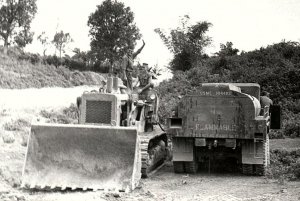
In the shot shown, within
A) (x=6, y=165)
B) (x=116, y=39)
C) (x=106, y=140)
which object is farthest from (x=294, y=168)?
(x=116, y=39)

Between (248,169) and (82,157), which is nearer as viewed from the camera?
(82,157)

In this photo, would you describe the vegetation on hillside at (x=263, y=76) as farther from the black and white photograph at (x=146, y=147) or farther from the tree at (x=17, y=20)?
the tree at (x=17, y=20)

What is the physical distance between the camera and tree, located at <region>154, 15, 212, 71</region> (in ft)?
125

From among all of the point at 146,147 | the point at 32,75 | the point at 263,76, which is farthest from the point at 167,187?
the point at 32,75

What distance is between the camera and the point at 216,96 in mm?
11375

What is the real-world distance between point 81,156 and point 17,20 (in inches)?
1481

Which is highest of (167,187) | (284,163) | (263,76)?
(263,76)

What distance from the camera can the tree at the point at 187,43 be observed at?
1505 inches

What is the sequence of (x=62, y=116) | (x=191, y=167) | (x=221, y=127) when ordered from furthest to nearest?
(x=62, y=116)
(x=191, y=167)
(x=221, y=127)

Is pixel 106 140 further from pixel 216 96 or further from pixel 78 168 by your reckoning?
pixel 216 96

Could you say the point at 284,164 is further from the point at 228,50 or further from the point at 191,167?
the point at 228,50

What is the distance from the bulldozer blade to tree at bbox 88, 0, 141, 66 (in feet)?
132

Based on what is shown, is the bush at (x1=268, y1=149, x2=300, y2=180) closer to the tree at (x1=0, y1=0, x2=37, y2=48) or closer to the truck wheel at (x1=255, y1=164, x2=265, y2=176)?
the truck wheel at (x1=255, y1=164, x2=265, y2=176)

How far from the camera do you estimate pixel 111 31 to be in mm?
51844
